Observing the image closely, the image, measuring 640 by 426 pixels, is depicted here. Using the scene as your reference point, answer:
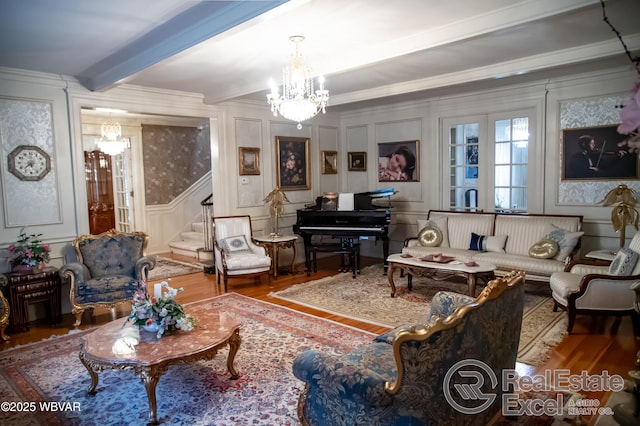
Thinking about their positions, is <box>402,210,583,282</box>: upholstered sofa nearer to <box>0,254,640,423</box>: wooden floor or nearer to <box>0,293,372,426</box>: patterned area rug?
<box>0,254,640,423</box>: wooden floor

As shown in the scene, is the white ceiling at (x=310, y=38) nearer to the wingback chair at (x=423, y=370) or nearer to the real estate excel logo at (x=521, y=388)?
the wingback chair at (x=423, y=370)

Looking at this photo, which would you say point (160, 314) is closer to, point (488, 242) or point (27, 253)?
point (27, 253)

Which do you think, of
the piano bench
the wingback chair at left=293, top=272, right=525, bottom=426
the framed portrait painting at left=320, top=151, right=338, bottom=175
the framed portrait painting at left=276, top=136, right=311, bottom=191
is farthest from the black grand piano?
the wingback chair at left=293, top=272, right=525, bottom=426

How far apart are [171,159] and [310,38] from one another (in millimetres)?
6167

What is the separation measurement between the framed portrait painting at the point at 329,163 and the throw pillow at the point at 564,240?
411cm

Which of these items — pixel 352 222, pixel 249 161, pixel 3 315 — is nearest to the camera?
pixel 3 315

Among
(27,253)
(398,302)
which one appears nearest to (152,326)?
(27,253)

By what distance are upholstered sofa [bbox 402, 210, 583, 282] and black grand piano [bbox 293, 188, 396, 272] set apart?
0.49 metres

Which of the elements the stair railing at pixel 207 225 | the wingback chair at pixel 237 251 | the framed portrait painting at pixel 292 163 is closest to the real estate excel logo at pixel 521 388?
the wingback chair at pixel 237 251

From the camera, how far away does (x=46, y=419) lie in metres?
2.80

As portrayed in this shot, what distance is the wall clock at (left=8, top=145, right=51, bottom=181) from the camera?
188 inches

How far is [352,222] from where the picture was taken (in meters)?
6.74

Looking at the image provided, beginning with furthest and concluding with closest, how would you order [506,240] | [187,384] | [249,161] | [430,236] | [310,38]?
[249,161] < [430,236] < [506,240] < [310,38] < [187,384]

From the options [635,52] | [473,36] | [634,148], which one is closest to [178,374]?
[634,148]
